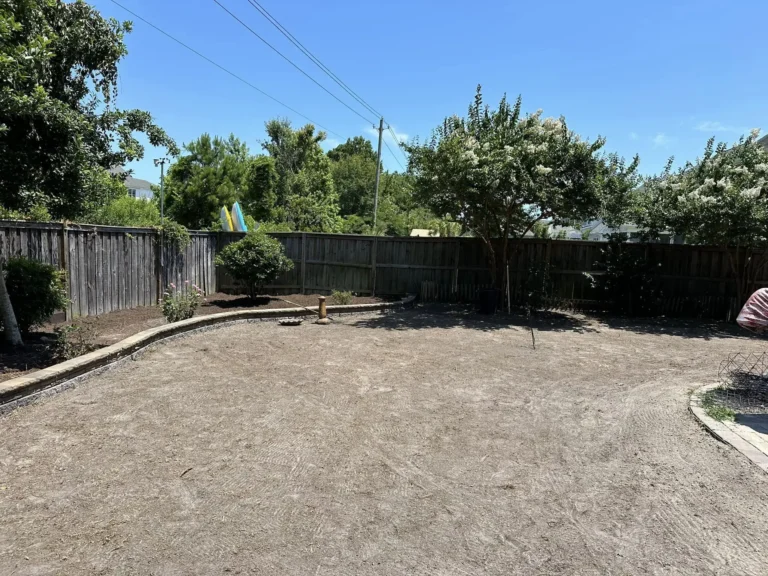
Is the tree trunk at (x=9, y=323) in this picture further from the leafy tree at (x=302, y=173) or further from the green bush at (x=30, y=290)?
the leafy tree at (x=302, y=173)

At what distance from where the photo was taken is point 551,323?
10.6 m

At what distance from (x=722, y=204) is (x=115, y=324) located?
11.4 metres

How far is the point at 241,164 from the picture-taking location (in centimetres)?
2827

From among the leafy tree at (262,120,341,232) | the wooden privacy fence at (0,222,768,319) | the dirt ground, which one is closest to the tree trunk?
the dirt ground

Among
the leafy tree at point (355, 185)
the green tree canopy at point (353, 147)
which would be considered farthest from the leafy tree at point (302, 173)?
the green tree canopy at point (353, 147)

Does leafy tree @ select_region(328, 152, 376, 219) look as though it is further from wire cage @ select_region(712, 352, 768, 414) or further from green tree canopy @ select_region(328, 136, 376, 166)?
wire cage @ select_region(712, 352, 768, 414)

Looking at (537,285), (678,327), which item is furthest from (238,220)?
(678,327)

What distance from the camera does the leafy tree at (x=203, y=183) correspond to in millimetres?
25750

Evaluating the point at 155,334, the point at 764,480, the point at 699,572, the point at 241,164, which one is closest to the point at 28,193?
the point at 155,334

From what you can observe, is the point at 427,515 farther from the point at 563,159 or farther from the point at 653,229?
the point at 653,229

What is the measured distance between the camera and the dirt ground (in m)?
2.58

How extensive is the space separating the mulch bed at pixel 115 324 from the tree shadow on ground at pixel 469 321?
1526mm

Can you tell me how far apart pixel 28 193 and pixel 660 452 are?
22.4ft

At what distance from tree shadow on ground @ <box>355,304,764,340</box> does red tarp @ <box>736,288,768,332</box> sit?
14.7 ft
